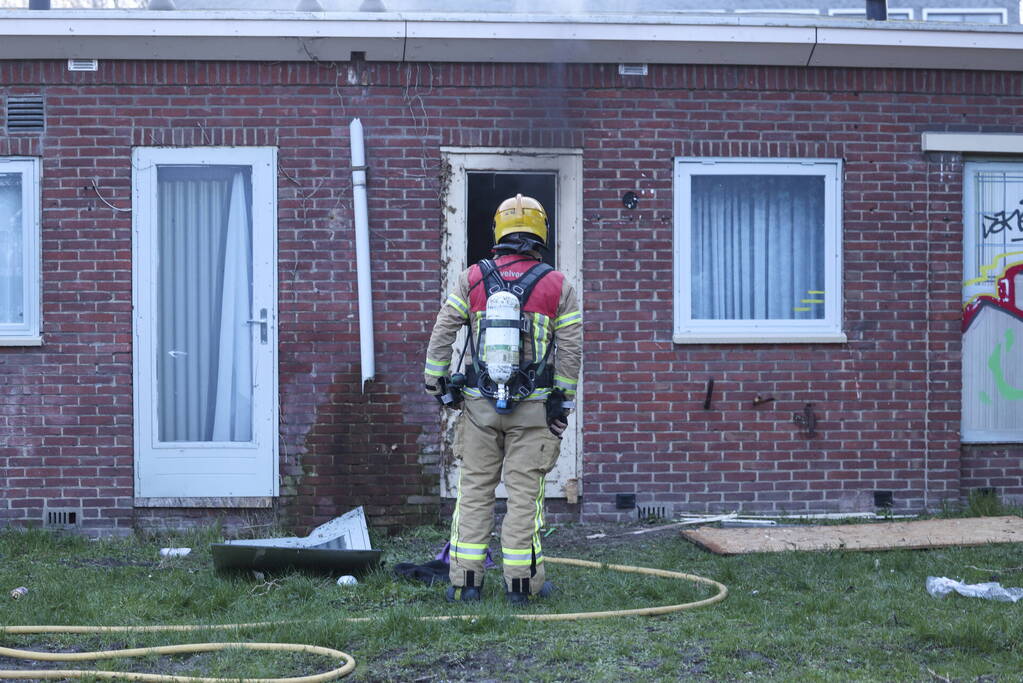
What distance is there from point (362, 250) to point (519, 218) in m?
2.54

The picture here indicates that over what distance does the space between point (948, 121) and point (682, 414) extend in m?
2.97

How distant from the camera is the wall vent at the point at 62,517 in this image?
867cm

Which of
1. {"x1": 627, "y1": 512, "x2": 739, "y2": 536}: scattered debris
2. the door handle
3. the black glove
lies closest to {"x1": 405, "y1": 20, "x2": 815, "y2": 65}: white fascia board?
the door handle

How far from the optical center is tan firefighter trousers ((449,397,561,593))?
6172mm

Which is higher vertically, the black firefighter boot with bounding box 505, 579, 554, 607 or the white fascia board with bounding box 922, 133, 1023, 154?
the white fascia board with bounding box 922, 133, 1023, 154

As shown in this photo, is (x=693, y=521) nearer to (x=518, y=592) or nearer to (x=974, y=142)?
(x=518, y=592)

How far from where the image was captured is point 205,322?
8852 millimetres

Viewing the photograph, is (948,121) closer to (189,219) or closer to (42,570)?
(189,219)

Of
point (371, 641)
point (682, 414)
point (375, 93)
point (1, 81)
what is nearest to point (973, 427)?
point (682, 414)

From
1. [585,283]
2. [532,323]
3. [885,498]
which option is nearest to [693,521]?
[885,498]

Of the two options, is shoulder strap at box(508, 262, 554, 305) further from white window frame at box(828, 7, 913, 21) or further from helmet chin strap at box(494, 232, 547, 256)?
white window frame at box(828, 7, 913, 21)

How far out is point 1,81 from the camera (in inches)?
342

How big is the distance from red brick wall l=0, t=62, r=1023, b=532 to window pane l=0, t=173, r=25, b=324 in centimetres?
24

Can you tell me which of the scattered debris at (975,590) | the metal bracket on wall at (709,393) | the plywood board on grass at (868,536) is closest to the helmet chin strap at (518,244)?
the plywood board on grass at (868,536)
